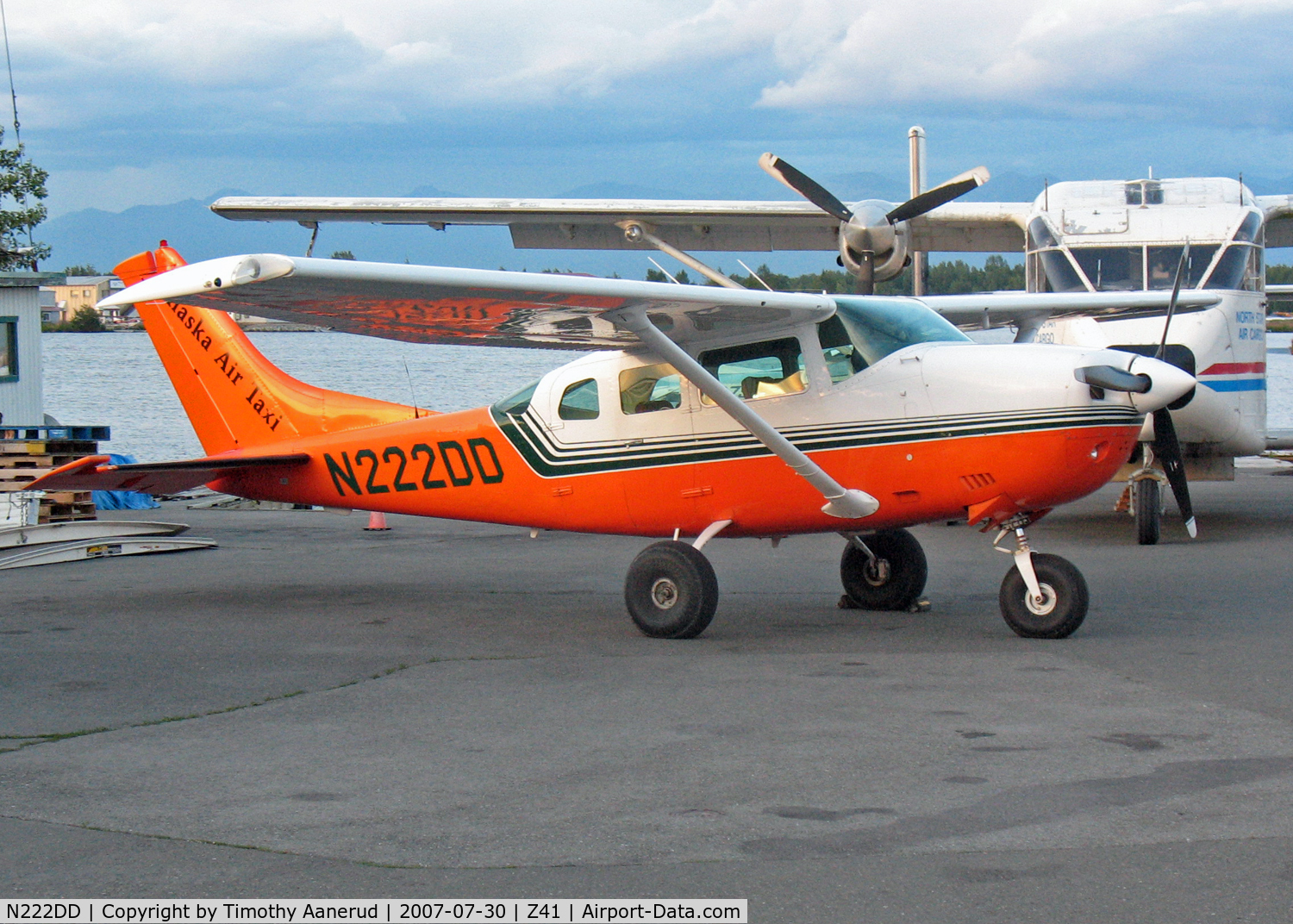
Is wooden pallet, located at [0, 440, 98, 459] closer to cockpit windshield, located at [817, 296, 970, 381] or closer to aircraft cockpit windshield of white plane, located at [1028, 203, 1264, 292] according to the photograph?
cockpit windshield, located at [817, 296, 970, 381]

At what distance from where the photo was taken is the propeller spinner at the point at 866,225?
14.4 meters

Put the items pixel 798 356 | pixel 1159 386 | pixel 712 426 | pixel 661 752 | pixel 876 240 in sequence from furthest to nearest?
pixel 876 240
pixel 712 426
pixel 798 356
pixel 1159 386
pixel 661 752

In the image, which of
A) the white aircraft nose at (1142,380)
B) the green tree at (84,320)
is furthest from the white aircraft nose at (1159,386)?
the green tree at (84,320)

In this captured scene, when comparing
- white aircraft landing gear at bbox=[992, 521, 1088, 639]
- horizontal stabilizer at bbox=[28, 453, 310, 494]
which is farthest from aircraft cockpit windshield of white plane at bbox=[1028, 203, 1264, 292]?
horizontal stabilizer at bbox=[28, 453, 310, 494]

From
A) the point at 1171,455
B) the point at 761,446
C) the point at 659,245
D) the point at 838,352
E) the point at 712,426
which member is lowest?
the point at 1171,455

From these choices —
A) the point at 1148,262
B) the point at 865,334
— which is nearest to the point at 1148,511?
the point at 1148,262

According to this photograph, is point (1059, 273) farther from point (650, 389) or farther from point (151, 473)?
point (151, 473)

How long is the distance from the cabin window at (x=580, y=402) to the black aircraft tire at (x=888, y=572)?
2153 mm

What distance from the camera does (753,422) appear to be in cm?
792

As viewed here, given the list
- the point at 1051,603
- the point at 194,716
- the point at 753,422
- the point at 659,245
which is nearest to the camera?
the point at 194,716

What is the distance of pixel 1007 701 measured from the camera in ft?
20.0

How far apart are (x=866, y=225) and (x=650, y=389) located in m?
6.78

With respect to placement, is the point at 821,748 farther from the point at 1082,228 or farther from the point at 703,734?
the point at 1082,228

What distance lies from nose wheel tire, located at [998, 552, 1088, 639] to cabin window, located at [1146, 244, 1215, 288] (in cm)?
758
